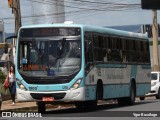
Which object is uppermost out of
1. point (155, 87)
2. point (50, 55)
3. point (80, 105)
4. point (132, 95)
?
point (50, 55)

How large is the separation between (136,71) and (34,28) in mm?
7583

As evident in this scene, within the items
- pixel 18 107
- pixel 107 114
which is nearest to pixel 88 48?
pixel 107 114

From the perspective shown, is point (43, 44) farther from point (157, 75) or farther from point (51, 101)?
point (157, 75)

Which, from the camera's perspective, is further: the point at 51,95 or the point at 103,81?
the point at 103,81

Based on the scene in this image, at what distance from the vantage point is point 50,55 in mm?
16062

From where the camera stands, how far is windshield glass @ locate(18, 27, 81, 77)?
15852 millimetres

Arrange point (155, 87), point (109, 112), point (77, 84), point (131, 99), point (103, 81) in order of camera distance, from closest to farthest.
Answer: point (77, 84) < point (109, 112) < point (103, 81) < point (131, 99) < point (155, 87)

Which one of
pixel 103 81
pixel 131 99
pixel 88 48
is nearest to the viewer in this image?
pixel 88 48

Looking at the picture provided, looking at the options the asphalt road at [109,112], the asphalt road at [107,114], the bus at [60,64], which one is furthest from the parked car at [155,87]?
the bus at [60,64]

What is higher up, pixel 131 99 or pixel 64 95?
pixel 64 95

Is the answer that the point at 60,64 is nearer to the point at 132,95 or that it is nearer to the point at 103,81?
the point at 103,81

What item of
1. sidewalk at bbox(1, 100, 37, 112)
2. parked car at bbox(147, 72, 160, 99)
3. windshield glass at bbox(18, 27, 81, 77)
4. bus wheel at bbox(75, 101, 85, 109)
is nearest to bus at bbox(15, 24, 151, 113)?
windshield glass at bbox(18, 27, 81, 77)

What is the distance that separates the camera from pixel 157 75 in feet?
104

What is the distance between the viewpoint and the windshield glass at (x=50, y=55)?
1585cm
